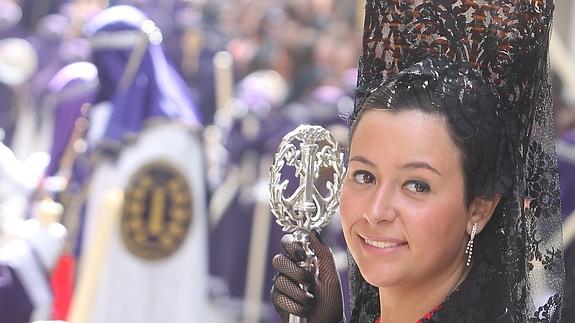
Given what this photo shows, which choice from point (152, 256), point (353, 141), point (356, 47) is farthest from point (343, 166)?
point (356, 47)

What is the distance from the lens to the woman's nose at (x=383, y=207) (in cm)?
255

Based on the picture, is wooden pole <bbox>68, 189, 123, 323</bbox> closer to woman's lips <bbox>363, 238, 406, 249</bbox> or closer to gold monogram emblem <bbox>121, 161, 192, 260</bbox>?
gold monogram emblem <bbox>121, 161, 192, 260</bbox>

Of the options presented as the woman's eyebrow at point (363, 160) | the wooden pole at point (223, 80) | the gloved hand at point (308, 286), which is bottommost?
the gloved hand at point (308, 286)

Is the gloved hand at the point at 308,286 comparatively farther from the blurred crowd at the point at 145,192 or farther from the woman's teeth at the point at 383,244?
the blurred crowd at the point at 145,192

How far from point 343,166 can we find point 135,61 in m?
5.10

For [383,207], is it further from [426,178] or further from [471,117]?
[471,117]

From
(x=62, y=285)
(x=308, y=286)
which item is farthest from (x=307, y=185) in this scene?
(x=62, y=285)

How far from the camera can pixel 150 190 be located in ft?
23.6

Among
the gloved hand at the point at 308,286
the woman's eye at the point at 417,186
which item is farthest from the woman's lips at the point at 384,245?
the gloved hand at the point at 308,286

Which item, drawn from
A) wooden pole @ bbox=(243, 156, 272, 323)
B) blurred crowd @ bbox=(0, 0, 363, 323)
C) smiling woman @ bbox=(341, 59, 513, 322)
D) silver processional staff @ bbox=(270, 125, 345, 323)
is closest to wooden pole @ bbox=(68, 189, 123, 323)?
blurred crowd @ bbox=(0, 0, 363, 323)

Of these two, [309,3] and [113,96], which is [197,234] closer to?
[113,96]

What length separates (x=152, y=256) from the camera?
24.0 ft

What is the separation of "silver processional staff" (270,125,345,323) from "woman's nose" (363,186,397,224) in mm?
346

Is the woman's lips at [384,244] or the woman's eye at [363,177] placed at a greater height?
the woman's eye at [363,177]
